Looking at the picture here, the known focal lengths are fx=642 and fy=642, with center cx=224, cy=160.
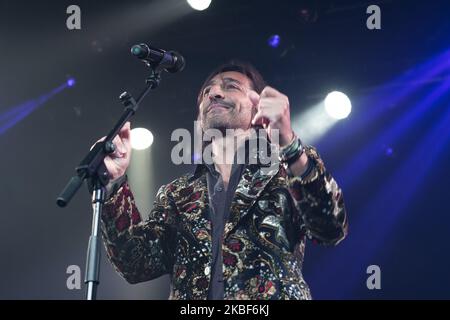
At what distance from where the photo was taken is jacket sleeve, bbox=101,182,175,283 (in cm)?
Answer: 301

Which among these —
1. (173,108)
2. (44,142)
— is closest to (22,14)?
(44,142)

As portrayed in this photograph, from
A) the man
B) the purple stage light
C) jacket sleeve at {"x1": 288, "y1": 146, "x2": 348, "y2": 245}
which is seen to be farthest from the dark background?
jacket sleeve at {"x1": 288, "y1": 146, "x2": 348, "y2": 245}

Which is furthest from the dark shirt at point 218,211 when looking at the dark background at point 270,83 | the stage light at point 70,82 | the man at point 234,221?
the stage light at point 70,82

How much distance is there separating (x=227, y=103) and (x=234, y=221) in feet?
2.75

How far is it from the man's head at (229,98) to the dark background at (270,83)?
1.29 m

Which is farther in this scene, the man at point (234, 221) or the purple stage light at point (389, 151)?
the purple stage light at point (389, 151)

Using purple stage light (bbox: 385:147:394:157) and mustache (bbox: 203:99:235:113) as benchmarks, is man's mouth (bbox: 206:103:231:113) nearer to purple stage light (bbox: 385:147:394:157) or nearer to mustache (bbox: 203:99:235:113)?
mustache (bbox: 203:99:235:113)

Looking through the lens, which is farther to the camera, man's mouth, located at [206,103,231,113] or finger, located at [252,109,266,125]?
man's mouth, located at [206,103,231,113]

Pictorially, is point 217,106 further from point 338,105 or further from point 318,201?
point 338,105

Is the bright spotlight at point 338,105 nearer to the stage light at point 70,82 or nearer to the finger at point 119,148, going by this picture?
the stage light at point 70,82

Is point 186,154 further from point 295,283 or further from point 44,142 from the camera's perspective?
point 295,283

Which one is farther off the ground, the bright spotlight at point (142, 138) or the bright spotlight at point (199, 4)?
the bright spotlight at point (199, 4)

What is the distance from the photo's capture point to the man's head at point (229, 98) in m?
3.49

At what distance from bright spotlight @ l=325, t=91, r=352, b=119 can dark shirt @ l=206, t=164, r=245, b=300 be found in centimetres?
183
